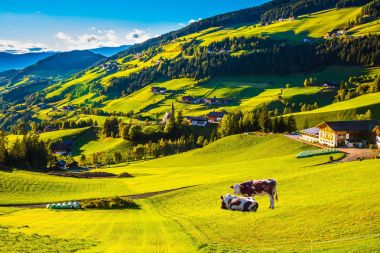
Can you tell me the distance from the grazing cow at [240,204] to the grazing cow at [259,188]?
2.49 feet

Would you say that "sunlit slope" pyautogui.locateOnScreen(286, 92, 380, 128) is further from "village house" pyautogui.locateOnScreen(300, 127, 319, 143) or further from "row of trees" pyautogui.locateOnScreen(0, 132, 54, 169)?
"row of trees" pyautogui.locateOnScreen(0, 132, 54, 169)

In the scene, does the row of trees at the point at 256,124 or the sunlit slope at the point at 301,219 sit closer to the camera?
the sunlit slope at the point at 301,219

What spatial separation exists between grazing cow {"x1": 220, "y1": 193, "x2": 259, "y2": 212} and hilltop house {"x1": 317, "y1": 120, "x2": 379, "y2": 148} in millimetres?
68458

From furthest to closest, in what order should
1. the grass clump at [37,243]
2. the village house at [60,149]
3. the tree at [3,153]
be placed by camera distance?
the village house at [60,149] → the tree at [3,153] → the grass clump at [37,243]

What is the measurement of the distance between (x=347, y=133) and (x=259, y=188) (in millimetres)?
72639

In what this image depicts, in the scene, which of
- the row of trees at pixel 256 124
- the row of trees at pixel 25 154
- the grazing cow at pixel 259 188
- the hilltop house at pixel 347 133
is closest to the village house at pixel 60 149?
the row of trees at pixel 25 154

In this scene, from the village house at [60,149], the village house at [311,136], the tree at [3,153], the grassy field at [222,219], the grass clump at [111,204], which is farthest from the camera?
the village house at [60,149]

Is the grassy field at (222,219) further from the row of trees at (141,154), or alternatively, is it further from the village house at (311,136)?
the row of trees at (141,154)

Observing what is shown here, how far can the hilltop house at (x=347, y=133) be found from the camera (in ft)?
336

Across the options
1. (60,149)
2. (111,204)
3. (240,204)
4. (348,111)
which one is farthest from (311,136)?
(60,149)

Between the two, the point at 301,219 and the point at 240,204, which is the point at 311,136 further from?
the point at 301,219

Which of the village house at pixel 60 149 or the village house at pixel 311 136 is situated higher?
the village house at pixel 311 136

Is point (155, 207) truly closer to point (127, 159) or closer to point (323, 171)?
point (323, 171)

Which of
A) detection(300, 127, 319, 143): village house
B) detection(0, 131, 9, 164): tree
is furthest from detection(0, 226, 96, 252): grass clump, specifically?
detection(300, 127, 319, 143): village house
